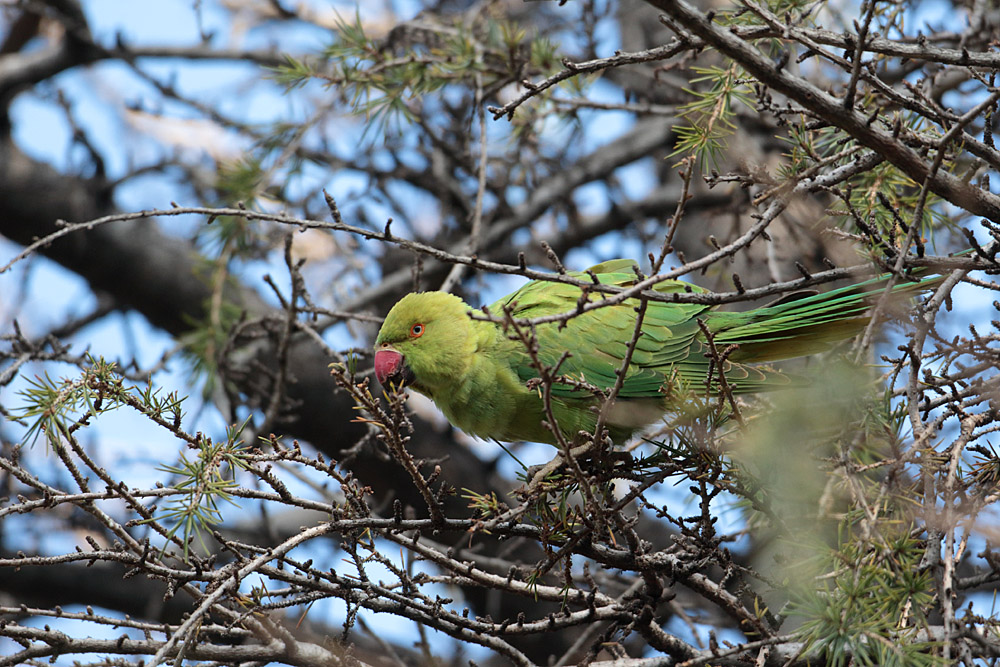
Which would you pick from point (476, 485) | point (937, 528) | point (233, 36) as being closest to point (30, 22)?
point (233, 36)

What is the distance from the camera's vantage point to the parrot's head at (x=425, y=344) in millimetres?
3191

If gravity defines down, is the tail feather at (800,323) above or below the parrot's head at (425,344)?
below

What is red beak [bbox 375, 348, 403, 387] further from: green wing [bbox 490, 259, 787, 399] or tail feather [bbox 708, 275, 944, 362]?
tail feather [bbox 708, 275, 944, 362]

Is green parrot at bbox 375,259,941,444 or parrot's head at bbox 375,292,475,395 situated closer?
green parrot at bbox 375,259,941,444

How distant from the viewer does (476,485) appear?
5.21 metres

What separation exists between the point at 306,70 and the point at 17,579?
12.1ft

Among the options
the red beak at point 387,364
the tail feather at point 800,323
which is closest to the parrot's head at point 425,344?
the red beak at point 387,364

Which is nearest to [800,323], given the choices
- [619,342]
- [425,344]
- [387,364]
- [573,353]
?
[619,342]

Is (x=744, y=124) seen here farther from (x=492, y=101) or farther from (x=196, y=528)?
(x=196, y=528)

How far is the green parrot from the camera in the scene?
2.84m

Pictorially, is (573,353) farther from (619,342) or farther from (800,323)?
(800,323)

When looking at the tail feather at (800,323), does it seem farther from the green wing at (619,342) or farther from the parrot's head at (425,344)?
the parrot's head at (425,344)

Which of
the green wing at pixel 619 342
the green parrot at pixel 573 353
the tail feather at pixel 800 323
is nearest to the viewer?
the tail feather at pixel 800 323

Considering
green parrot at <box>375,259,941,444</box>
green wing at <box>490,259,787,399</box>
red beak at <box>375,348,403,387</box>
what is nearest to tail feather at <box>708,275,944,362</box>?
green parrot at <box>375,259,941,444</box>
